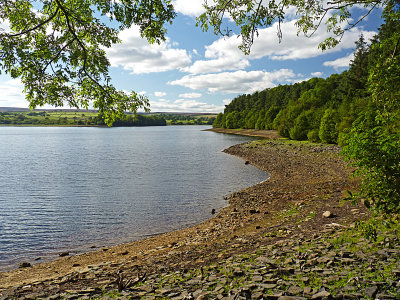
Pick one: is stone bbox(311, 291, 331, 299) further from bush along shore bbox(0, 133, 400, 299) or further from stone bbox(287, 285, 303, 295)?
stone bbox(287, 285, 303, 295)

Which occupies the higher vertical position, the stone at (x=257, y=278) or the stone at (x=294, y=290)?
the stone at (x=294, y=290)

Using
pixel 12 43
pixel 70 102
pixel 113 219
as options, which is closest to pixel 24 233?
pixel 113 219

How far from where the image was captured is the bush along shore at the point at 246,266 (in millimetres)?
7336

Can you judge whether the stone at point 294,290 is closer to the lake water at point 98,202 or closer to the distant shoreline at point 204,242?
the distant shoreline at point 204,242

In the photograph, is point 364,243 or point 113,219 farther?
point 113,219

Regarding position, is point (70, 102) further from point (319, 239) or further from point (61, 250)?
point (61, 250)

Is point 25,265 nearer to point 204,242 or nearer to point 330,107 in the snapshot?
point 204,242

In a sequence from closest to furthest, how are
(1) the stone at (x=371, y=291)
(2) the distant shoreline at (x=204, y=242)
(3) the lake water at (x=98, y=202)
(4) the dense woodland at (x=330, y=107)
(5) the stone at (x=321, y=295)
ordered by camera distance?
(1) the stone at (x=371, y=291) < (5) the stone at (x=321, y=295) < (2) the distant shoreline at (x=204, y=242) < (3) the lake water at (x=98, y=202) < (4) the dense woodland at (x=330, y=107)

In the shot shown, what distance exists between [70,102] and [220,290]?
7.53m

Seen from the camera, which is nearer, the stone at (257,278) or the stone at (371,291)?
the stone at (371,291)

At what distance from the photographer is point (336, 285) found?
23.3ft

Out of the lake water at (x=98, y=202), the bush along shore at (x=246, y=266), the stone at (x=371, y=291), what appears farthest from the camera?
the lake water at (x=98, y=202)

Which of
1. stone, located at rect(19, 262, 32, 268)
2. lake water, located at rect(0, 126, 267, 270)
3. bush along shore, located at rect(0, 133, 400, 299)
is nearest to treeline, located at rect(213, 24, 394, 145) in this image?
bush along shore, located at rect(0, 133, 400, 299)

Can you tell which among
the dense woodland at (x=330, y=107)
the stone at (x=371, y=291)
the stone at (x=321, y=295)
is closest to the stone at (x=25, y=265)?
the stone at (x=321, y=295)
